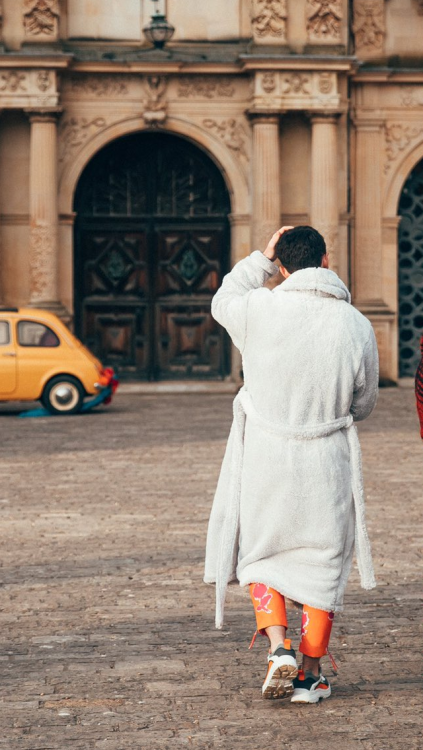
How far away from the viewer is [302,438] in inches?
224

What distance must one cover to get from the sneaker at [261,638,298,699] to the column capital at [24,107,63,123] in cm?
1940

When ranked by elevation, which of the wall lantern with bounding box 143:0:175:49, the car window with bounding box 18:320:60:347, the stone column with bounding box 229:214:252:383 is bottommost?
the car window with bounding box 18:320:60:347

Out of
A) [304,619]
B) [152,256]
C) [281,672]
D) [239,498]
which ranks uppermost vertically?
[152,256]

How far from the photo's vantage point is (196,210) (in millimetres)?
25828

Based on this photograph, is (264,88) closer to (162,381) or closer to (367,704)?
(162,381)

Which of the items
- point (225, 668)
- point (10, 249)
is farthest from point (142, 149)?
point (225, 668)

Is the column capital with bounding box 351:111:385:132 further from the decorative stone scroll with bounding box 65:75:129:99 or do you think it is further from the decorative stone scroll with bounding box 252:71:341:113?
the decorative stone scroll with bounding box 65:75:129:99

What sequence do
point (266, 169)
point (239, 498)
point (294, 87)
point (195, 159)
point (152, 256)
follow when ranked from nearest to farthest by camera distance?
1. point (239, 498)
2. point (294, 87)
3. point (266, 169)
4. point (195, 159)
5. point (152, 256)

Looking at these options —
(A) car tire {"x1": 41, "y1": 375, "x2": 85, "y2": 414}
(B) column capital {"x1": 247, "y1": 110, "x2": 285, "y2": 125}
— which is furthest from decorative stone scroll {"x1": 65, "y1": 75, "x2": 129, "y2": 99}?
(A) car tire {"x1": 41, "y1": 375, "x2": 85, "y2": 414}

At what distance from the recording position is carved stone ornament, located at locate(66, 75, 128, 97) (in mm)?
24859

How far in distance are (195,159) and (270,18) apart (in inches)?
104

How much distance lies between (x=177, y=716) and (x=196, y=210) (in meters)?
20.7

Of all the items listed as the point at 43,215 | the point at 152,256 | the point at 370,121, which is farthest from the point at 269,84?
the point at 43,215

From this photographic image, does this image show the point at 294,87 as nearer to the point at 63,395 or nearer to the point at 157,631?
the point at 63,395
